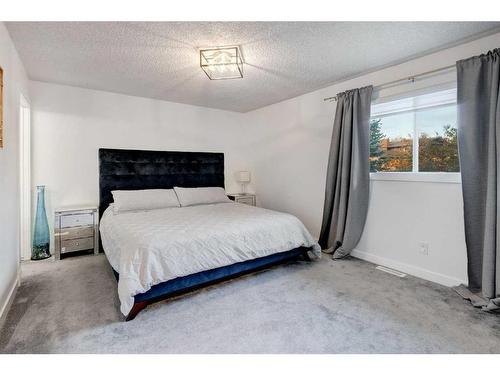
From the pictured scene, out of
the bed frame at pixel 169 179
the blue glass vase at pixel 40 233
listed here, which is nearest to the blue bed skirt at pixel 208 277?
the bed frame at pixel 169 179

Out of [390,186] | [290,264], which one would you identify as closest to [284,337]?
[290,264]

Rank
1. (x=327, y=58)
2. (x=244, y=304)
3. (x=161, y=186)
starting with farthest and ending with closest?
1. (x=161, y=186)
2. (x=327, y=58)
3. (x=244, y=304)

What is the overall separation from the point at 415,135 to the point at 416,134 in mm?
14

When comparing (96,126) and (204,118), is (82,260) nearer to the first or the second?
(96,126)

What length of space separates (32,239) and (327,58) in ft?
13.6

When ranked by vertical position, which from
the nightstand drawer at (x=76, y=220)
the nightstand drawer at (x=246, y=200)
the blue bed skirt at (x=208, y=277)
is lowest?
the blue bed skirt at (x=208, y=277)

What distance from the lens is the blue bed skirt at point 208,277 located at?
207cm

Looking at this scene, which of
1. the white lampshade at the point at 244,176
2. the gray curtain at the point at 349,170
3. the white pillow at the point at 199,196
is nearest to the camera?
the gray curtain at the point at 349,170

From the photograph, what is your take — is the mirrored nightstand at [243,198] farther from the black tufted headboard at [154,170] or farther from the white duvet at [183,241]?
the white duvet at [183,241]

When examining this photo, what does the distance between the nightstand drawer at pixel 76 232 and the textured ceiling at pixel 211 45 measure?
6.25 feet

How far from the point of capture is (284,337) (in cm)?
172

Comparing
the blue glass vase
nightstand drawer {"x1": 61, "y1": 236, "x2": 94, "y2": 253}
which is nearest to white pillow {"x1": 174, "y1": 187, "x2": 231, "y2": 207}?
nightstand drawer {"x1": 61, "y1": 236, "x2": 94, "y2": 253}

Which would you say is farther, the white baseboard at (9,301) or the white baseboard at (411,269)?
the white baseboard at (411,269)
